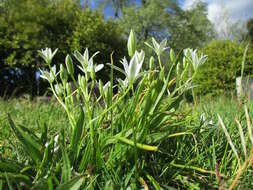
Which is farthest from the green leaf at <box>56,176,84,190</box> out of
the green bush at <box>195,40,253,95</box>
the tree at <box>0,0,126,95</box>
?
the tree at <box>0,0,126,95</box>

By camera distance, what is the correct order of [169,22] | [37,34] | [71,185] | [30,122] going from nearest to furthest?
[71,185]
[30,122]
[37,34]
[169,22]

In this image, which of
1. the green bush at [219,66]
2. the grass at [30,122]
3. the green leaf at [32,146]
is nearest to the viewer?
the green leaf at [32,146]

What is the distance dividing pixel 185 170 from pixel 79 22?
8795mm

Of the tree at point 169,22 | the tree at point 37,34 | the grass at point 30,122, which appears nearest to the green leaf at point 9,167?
the grass at point 30,122

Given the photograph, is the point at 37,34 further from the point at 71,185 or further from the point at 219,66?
the point at 71,185

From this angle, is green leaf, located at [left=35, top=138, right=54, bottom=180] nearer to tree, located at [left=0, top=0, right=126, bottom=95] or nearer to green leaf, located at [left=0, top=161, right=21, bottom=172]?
green leaf, located at [left=0, top=161, right=21, bottom=172]

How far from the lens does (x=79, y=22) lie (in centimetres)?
869

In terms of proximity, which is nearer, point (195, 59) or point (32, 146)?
point (32, 146)

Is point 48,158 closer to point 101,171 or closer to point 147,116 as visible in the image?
point 101,171

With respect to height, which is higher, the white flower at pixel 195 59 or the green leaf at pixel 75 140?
the white flower at pixel 195 59

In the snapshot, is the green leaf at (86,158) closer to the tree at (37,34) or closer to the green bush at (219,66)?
the green bush at (219,66)

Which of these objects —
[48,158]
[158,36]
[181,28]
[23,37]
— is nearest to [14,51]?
[23,37]

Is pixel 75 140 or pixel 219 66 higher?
pixel 219 66

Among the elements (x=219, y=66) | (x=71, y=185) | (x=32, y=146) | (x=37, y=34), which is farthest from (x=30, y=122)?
(x=37, y=34)
